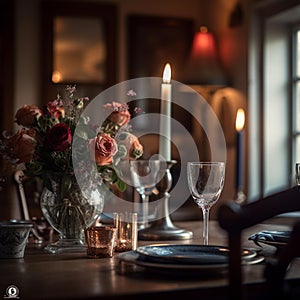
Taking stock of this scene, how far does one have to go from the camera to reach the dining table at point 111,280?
107cm

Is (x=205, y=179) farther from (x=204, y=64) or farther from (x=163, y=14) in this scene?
(x=163, y=14)

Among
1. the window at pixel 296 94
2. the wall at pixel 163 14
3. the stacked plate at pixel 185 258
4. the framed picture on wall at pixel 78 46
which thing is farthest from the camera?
the framed picture on wall at pixel 78 46

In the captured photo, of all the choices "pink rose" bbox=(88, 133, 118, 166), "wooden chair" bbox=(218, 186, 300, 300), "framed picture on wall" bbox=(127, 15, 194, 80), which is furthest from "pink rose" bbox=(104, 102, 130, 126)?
"framed picture on wall" bbox=(127, 15, 194, 80)

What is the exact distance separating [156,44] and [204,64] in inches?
20.5

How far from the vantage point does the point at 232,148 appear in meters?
4.13

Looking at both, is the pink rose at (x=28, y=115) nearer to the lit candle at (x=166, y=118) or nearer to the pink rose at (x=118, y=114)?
the pink rose at (x=118, y=114)

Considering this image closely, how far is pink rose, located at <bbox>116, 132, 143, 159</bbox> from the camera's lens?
1753mm

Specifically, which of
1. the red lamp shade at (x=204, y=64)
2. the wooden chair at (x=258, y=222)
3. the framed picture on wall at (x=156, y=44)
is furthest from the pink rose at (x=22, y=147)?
the framed picture on wall at (x=156, y=44)

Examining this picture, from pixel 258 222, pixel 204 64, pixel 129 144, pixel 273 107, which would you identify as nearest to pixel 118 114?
pixel 129 144

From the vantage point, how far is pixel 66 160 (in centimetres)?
164

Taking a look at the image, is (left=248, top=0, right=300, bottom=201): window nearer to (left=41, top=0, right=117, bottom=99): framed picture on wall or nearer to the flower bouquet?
(left=41, top=0, right=117, bottom=99): framed picture on wall

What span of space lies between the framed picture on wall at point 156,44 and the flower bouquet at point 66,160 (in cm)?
279

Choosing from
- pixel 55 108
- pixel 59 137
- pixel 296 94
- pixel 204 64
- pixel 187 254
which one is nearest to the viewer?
pixel 187 254

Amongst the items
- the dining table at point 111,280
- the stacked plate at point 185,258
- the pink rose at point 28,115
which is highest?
the pink rose at point 28,115
